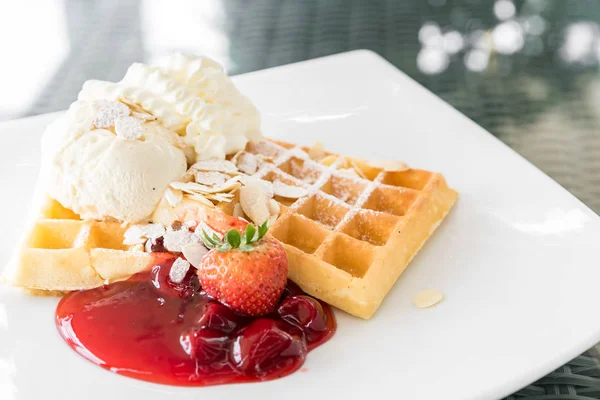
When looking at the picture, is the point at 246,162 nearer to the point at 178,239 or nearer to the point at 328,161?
the point at 328,161

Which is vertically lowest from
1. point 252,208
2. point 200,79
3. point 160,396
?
point 160,396

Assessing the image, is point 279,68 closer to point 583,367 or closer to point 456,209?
point 456,209

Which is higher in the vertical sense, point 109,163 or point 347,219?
point 109,163

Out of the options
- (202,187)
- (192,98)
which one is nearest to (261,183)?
(202,187)

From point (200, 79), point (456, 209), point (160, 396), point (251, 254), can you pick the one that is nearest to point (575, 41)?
point (456, 209)

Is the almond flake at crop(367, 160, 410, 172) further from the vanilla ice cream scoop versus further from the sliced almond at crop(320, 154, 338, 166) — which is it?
the vanilla ice cream scoop

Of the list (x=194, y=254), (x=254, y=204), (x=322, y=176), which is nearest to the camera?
(x=194, y=254)
